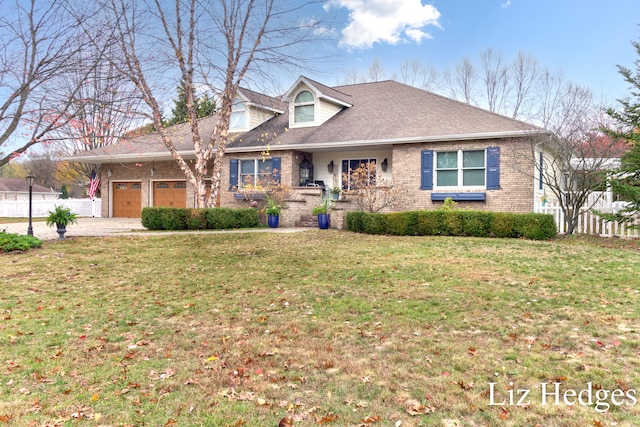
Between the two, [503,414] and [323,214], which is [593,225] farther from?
[503,414]

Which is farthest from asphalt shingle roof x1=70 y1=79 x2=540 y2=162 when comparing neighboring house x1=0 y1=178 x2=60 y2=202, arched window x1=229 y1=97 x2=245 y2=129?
neighboring house x1=0 y1=178 x2=60 y2=202

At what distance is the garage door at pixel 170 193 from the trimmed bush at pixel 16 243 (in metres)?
12.1

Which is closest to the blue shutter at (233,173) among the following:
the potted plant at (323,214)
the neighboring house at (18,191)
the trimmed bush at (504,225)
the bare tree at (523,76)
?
the potted plant at (323,214)

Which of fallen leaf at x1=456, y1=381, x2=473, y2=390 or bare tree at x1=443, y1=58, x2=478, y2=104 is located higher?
bare tree at x1=443, y1=58, x2=478, y2=104

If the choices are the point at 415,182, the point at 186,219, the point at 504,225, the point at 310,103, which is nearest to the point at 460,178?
the point at 415,182

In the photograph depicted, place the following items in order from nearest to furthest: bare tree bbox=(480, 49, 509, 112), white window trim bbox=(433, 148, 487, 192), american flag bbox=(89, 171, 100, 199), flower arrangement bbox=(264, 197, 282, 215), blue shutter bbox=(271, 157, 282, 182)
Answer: white window trim bbox=(433, 148, 487, 192)
flower arrangement bbox=(264, 197, 282, 215)
blue shutter bbox=(271, 157, 282, 182)
american flag bbox=(89, 171, 100, 199)
bare tree bbox=(480, 49, 509, 112)

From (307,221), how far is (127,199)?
1238 cm

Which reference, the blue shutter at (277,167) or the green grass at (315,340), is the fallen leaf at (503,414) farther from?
the blue shutter at (277,167)

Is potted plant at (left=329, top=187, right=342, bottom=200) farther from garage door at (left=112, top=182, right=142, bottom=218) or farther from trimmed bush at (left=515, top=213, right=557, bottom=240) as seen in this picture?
garage door at (left=112, top=182, right=142, bottom=218)

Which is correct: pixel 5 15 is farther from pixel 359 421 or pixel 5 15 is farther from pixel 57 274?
pixel 359 421

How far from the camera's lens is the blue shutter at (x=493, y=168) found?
1507cm

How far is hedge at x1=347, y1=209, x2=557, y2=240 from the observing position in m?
12.3

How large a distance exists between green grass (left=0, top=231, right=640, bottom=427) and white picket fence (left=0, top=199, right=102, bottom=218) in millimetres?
19846

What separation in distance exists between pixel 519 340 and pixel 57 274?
7189mm
